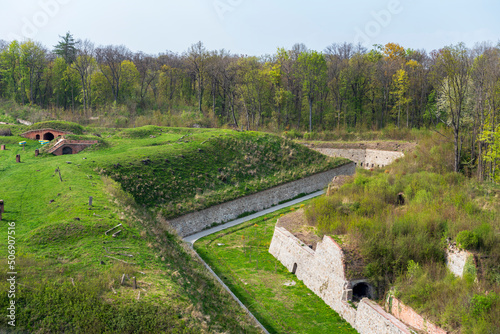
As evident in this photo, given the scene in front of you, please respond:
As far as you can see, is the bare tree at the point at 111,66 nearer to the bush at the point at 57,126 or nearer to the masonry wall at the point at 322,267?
the bush at the point at 57,126

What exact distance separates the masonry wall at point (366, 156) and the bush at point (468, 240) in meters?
27.8

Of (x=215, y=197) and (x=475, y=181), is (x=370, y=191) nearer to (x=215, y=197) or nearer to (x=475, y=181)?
(x=475, y=181)

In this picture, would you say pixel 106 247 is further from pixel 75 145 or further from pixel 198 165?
pixel 75 145

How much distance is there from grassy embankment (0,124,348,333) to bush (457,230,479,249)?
10.0 m

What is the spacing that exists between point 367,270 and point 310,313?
3439 millimetres

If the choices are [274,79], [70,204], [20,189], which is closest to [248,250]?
[70,204]

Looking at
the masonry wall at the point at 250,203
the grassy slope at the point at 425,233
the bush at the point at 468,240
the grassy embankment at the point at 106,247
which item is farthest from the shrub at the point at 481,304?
the masonry wall at the point at 250,203

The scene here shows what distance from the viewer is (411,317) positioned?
15.7 m

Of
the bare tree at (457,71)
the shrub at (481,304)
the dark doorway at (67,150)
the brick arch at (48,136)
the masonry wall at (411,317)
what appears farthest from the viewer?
the brick arch at (48,136)

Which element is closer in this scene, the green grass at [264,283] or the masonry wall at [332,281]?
the masonry wall at [332,281]

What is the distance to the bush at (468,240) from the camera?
57.2 feet

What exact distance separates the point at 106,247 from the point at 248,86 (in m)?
40.5

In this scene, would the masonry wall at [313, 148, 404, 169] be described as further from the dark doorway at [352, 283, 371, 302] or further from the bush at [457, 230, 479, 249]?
the dark doorway at [352, 283, 371, 302]

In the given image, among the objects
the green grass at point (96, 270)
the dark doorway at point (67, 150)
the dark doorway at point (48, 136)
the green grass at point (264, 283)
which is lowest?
the green grass at point (264, 283)
